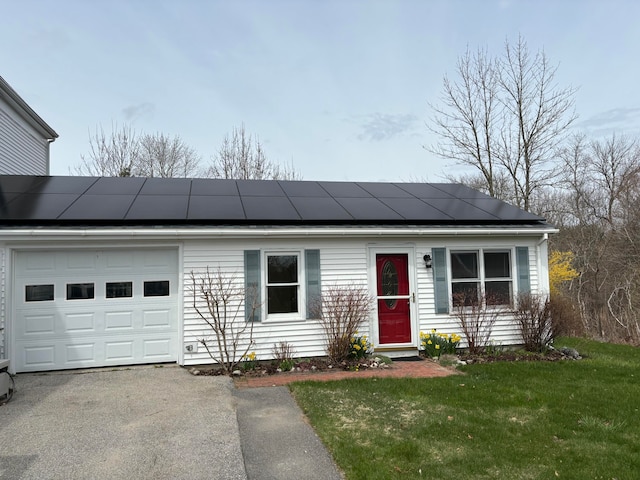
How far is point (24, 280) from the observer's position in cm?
691

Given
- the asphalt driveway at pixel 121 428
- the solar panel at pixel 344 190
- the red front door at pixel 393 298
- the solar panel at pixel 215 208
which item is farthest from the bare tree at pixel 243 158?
the asphalt driveway at pixel 121 428

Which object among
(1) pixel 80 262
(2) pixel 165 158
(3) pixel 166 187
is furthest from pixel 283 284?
(2) pixel 165 158

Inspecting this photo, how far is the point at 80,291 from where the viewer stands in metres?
7.12

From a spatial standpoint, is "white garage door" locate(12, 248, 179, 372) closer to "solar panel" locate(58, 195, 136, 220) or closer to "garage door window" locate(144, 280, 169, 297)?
"garage door window" locate(144, 280, 169, 297)

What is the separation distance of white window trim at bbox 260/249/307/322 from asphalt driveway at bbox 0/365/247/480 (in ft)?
4.83

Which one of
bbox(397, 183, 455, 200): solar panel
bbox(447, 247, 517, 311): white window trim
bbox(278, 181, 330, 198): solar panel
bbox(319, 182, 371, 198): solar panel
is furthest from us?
bbox(397, 183, 455, 200): solar panel

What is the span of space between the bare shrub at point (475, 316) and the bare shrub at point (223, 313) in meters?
3.98

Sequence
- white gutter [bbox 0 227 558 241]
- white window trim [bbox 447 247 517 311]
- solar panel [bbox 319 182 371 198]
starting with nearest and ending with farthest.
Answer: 1. white gutter [bbox 0 227 558 241]
2. white window trim [bbox 447 247 517 311]
3. solar panel [bbox 319 182 371 198]

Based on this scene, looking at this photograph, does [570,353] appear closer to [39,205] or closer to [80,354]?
[80,354]

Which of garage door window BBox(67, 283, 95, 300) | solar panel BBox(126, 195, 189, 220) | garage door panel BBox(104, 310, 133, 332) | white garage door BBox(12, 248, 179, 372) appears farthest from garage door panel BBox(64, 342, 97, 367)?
solar panel BBox(126, 195, 189, 220)

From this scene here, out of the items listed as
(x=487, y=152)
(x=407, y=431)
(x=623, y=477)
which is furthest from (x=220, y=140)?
(x=623, y=477)

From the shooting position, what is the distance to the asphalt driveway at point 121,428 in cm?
355

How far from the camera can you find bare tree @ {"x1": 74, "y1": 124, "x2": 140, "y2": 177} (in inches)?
801

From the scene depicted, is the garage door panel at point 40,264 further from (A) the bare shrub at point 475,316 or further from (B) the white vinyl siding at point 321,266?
(A) the bare shrub at point 475,316
